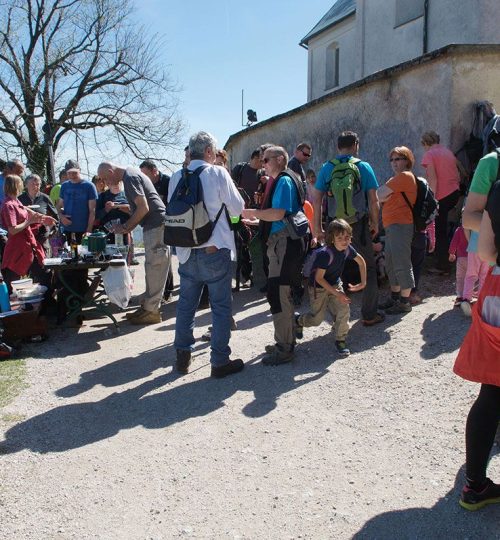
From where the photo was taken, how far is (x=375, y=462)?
326 centimetres

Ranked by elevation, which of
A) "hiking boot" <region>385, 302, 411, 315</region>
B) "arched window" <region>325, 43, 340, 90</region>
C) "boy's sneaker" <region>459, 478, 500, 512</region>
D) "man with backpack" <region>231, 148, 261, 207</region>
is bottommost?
"boy's sneaker" <region>459, 478, 500, 512</region>

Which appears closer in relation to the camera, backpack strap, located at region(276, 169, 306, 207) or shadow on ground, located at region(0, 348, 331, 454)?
shadow on ground, located at region(0, 348, 331, 454)

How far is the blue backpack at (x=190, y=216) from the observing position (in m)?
4.42

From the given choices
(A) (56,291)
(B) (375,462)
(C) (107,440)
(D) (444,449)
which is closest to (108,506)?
(C) (107,440)

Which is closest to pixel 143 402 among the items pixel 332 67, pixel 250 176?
pixel 250 176

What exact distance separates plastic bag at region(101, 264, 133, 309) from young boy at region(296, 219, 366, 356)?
210cm

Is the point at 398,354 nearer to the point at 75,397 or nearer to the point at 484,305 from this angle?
the point at 484,305

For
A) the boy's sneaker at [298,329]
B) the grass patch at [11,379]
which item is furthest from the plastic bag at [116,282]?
the boy's sneaker at [298,329]

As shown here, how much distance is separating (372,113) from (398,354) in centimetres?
543

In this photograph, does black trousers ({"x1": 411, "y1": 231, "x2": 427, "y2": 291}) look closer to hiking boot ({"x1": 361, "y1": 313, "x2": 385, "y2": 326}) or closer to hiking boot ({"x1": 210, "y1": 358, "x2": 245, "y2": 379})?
hiking boot ({"x1": 361, "y1": 313, "x2": 385, "y2": 326})

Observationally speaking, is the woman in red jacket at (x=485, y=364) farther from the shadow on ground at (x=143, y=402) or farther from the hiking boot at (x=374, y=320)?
the hiking boot at (x=374, y=320)

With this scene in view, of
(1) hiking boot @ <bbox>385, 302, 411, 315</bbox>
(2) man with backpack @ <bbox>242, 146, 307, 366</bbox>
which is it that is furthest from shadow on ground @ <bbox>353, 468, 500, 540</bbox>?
(1) hiking boot @ <bbox>385, 302, 411, 315</bbox>

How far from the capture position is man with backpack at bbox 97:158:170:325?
6164 mm

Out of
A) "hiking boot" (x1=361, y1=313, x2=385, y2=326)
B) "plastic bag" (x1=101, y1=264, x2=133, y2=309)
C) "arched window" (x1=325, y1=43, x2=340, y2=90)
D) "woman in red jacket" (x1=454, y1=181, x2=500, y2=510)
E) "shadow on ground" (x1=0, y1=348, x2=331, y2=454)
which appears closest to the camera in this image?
"woman in red jacket" (x1=454, y1=181, x2=500, y2=510)
